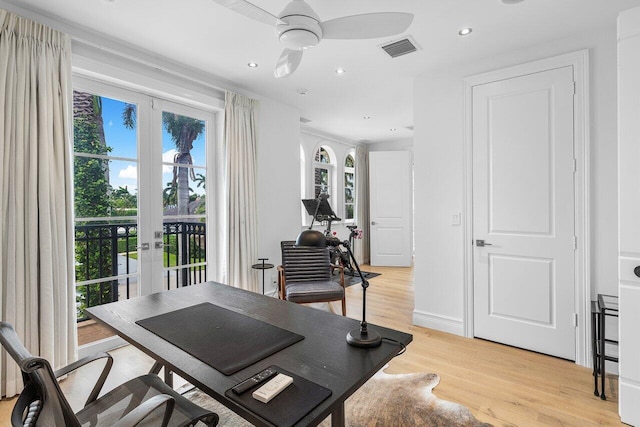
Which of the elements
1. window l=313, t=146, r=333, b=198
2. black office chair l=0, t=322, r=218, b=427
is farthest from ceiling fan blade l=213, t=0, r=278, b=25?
window l=313, t=146, r=333, b=198

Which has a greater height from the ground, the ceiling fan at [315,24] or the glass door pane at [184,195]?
the ceiling fan at [315,24]

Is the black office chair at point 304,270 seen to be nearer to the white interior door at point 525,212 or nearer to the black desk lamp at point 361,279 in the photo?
the white interior door at point 525,212

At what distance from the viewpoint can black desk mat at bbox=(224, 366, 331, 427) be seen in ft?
2.99

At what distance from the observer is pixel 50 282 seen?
7.24 feet

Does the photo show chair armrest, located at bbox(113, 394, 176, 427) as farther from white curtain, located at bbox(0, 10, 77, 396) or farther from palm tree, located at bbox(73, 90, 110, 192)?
palm tree, located at bbox(73, 90, 110, 192)

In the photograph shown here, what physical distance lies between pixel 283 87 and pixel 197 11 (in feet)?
4.97

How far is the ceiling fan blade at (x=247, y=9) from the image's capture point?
1.43m

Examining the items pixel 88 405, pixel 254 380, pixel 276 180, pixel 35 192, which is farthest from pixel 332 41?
pixel 88 405

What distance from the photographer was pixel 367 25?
1.68 metres

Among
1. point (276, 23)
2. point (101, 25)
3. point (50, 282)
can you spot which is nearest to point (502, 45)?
point (276, 23)

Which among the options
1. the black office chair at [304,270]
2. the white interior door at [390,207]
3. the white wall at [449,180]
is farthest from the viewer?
the white interior door at [390,207]

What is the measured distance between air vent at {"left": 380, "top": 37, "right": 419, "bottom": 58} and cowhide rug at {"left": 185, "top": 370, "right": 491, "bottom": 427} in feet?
8.60

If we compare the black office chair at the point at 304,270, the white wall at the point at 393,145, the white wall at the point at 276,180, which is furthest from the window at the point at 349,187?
the black office chair at the point at 304,270

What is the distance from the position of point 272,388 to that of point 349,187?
19.6 ft
